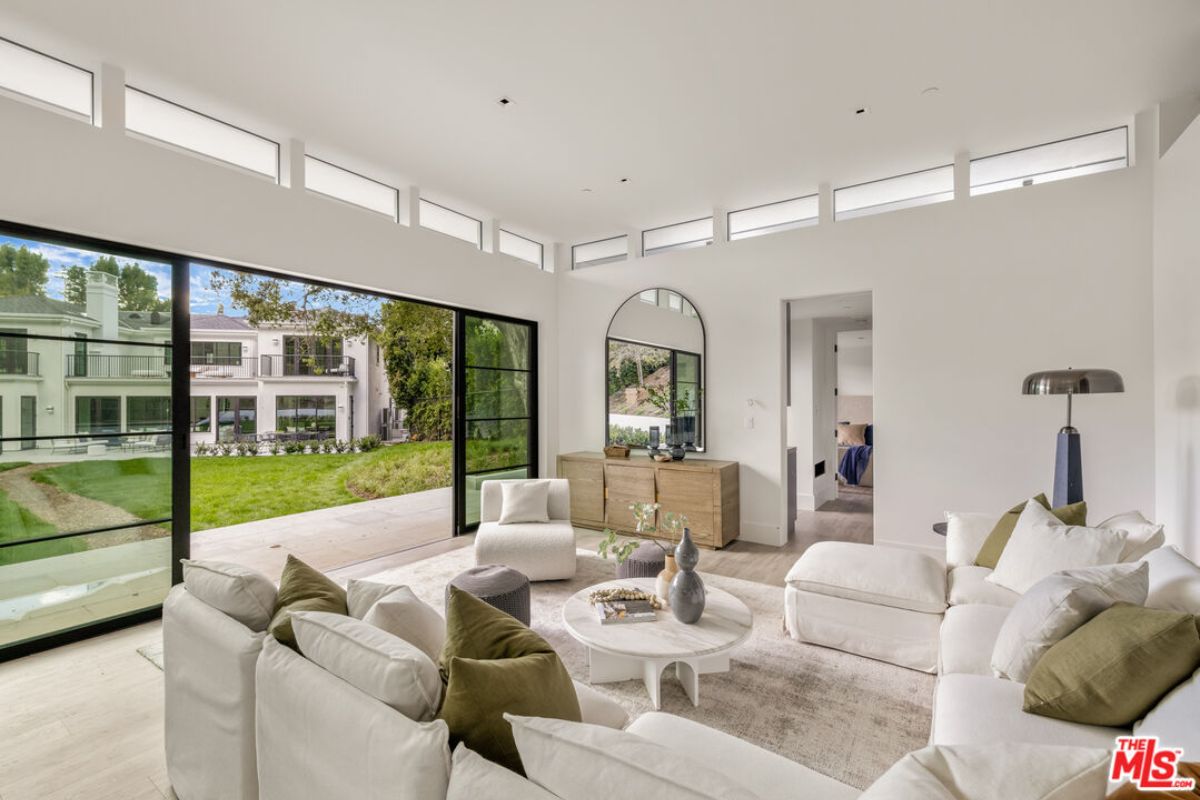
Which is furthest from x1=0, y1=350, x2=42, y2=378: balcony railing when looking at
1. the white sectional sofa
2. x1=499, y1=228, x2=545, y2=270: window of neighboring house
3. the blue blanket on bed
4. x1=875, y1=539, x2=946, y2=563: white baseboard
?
the blue blanket on bed

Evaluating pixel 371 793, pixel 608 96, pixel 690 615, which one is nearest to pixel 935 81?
pixel 608 96

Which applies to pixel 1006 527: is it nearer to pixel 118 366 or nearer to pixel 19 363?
pixel 118 366

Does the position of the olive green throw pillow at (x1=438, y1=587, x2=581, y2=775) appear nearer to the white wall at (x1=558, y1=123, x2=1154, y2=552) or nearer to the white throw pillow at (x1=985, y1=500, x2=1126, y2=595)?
the white throw pillow at (x1=985, y1=500, x2=1126, y2=595)

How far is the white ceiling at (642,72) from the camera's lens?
8.46 feet

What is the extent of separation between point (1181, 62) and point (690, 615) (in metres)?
4.01

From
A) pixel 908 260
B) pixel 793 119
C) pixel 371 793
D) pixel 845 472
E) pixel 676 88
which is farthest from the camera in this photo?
pixel 845 472

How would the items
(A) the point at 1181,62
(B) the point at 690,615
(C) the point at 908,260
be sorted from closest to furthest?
(B) the point at 690,615, (A) the point at 1181,62, (C) the point at 908,260

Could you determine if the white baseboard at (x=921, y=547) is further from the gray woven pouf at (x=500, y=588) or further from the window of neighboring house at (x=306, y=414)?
the window of neighboring house at (x=306, y=414)

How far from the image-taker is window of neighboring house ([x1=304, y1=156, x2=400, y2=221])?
13.6 ft

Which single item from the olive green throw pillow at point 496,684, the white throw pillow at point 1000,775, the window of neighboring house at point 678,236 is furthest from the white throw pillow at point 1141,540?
the window of neighboring house at point 678,236

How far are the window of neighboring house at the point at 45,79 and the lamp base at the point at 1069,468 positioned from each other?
6.08m

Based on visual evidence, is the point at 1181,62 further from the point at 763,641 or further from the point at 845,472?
the point at 845,472

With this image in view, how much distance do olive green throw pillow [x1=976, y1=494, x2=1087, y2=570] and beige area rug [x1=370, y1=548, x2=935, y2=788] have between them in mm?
748

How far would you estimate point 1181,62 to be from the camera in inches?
117
